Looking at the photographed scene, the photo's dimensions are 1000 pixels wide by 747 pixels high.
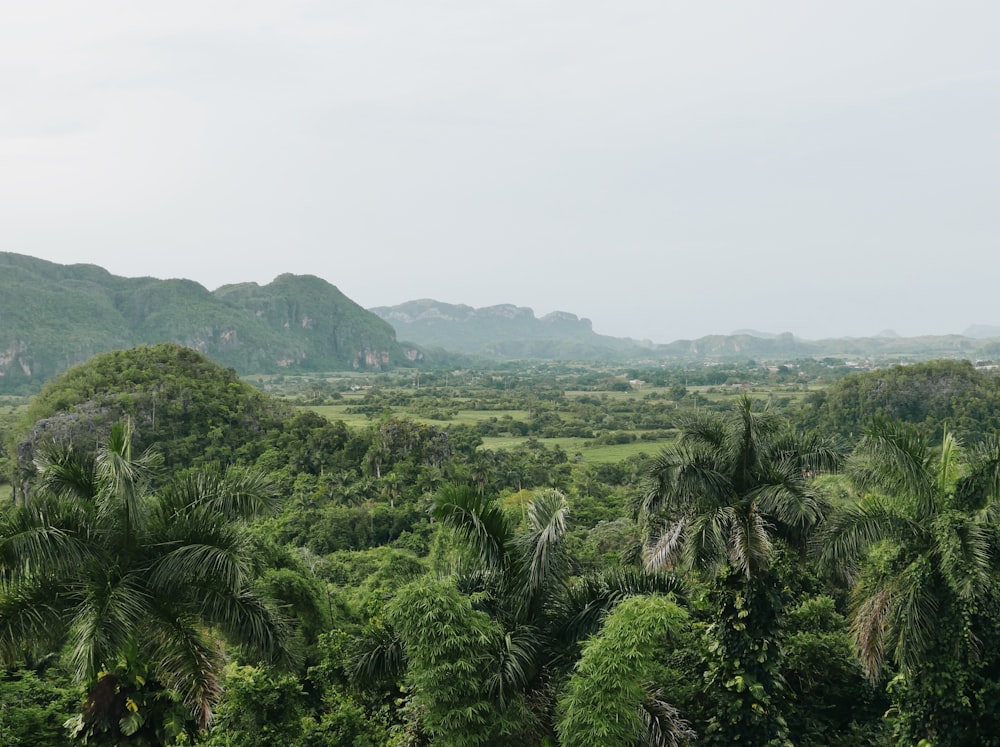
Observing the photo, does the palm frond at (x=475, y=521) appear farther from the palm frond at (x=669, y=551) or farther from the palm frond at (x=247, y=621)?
the palm frond at (x=247, y=621)

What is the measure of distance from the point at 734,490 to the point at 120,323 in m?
174

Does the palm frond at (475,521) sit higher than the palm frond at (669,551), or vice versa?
the palm frond at (475,521)

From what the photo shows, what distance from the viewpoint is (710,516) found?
7863 millimetres

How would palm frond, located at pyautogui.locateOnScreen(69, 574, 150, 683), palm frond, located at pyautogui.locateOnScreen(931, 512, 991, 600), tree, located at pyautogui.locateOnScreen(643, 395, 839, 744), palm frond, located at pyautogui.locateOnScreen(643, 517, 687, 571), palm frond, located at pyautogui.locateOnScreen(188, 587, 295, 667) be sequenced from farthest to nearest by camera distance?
palm frond, located at pyautogui.locateOnScreen(643, 517, 687, 571)
tree, located at pyautogui.locateOnScreen(643, 395, 839, 744)
palm frond, located at pyautogui.locateOnScreen(188, 587, 295, 667)
palm frond, located at pyautogui.locateOnScreen(931, 512, 991, 600)
palm frond, located at pyautogui.locateOnScreen(69, 574, 150, 683)

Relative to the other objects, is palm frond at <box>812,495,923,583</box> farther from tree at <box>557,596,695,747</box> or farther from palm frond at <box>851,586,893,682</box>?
tree at <box>557,596,695,747</box>

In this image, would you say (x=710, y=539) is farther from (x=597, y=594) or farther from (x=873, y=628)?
(x=873, y=628)

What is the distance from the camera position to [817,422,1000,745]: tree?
697cm

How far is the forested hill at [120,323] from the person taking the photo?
401 ft

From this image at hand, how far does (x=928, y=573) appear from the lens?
718 centimetres

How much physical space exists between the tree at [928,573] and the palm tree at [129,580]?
723 cm

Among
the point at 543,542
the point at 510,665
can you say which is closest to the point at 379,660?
the point at 510,665

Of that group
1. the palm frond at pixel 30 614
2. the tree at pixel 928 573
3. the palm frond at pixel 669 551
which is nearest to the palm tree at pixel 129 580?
the palm frond at pixel 30 614

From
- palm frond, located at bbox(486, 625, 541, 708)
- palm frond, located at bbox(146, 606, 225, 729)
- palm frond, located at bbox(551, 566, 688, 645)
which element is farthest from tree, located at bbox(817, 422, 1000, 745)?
palm frond, located at bbox(146, 606, 225, 729)

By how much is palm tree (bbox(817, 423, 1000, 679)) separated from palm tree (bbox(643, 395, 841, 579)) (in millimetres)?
597
